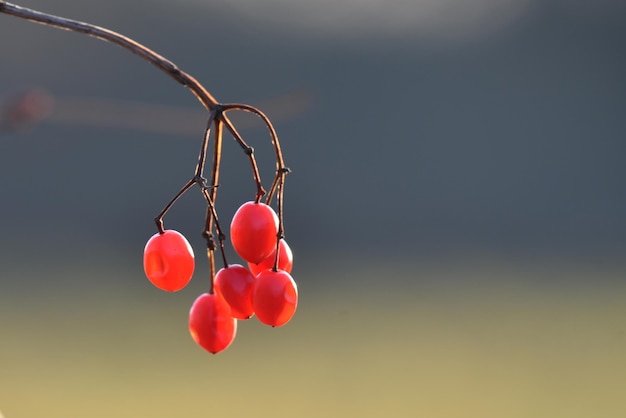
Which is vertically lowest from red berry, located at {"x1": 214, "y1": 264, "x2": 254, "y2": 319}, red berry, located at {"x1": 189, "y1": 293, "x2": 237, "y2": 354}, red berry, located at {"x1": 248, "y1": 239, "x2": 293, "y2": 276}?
red berry, located at {"x1": 189, "y1": 293, "x2": 237, "y2": 354}

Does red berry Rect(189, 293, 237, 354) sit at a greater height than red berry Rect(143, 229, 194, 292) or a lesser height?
lesser

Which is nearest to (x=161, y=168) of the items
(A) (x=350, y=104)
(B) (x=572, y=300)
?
(A) (x=350, y=104)

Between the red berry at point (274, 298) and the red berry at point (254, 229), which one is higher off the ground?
the red berry at point (254, 229)

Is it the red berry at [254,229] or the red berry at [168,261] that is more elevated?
the red berry at [254,229]

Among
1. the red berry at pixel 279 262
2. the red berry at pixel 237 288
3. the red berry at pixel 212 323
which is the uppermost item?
the red berry at pixel 279 262
